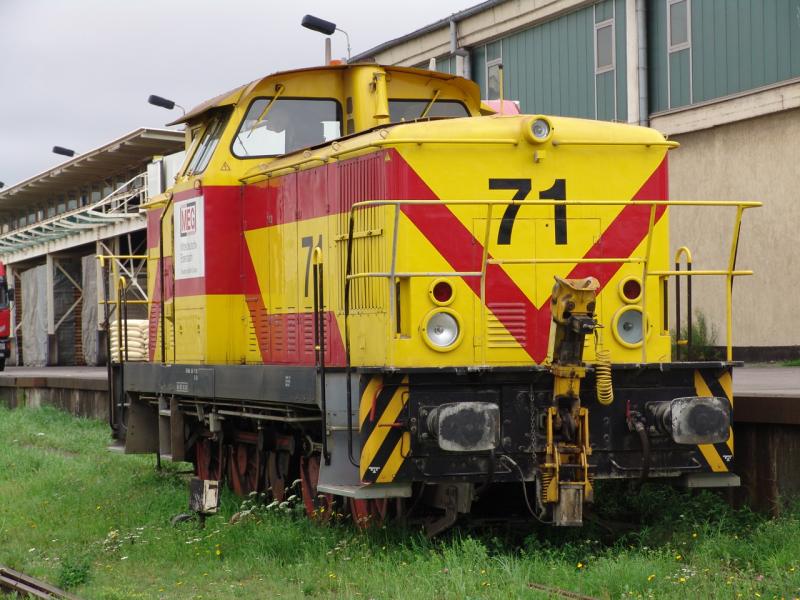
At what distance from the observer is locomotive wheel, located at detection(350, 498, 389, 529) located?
829 cm

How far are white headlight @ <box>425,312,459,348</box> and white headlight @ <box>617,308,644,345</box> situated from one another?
1103 mm

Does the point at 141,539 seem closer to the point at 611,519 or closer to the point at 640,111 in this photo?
the point at 611,519

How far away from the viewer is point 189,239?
1026cm

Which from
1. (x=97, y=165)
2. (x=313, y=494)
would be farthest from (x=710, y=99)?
(x=97, y=165)

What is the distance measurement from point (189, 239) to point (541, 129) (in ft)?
11.3

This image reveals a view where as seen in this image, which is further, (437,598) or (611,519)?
(611,519)

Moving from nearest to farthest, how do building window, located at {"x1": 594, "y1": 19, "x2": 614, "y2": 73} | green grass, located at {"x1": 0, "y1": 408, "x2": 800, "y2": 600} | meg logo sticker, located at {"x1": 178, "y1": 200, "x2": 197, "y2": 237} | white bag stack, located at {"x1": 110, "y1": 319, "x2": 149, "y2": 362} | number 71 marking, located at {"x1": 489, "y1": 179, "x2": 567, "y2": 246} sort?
green grass, located at {"x1": 0, "y1": 408, "x2": 800, "y2": 600} → number 71 marking, located at {"x1": 489, "y1": 179, "x2": 567, "y2": 246} → meg logo sticker, located at {"x1": 178, "y1": 200, "x2": 197, "y2": 237} → white bag stack, located at {"x1": 110, "y1": 319, "x2": 149, "y2": 362} → building window, located at {"x1": 594, "y1": 19, "x2": 614, "y2": 73}

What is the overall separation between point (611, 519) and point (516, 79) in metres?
15.4

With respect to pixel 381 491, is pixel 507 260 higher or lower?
higher

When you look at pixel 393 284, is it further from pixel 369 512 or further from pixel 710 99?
pixel 710 99

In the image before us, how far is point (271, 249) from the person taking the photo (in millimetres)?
9586

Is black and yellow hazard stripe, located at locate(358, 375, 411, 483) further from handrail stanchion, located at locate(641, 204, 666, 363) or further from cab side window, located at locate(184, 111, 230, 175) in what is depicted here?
cab side window, located at locate(184, 111, 230, 175)

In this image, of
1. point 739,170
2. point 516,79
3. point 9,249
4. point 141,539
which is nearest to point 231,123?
point 141,539

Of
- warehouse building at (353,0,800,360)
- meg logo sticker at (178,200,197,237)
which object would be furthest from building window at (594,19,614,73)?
meg logo sticker at (178,200,197,237)
